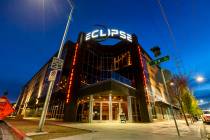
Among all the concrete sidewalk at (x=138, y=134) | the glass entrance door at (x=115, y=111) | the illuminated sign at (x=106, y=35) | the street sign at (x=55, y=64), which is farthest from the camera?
the illuminated sign at (x=106, y=35)

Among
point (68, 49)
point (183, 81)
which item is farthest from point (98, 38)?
point (183, 81)

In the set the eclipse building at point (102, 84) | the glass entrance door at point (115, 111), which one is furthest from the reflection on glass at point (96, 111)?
the glass entrance door at point (115, 111)

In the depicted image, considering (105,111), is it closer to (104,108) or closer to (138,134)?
(104,108)

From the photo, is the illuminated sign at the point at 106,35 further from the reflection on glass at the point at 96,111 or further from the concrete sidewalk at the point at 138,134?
the concrete sidewalk at the point at 138,134

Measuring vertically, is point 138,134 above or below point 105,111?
below

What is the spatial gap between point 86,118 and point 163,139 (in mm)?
14644

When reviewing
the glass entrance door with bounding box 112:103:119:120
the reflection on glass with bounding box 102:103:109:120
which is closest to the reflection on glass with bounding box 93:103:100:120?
the reflection on glass with bounding box 102:103:109:120

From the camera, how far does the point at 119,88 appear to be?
18875 millimetres

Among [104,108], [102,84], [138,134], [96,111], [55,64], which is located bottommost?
[138,134]

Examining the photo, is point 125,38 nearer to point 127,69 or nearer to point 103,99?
point 127,69

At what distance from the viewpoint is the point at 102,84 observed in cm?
1873

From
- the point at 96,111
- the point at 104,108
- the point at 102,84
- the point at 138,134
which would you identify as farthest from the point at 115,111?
the point at 138,134

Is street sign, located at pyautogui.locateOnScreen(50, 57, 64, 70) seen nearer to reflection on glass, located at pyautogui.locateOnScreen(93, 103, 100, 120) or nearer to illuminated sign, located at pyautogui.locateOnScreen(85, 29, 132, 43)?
reflection on glass, located at pyautogui.locateOnScreen(93, 103, 100, 120)

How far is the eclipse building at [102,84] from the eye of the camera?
63.6ft
